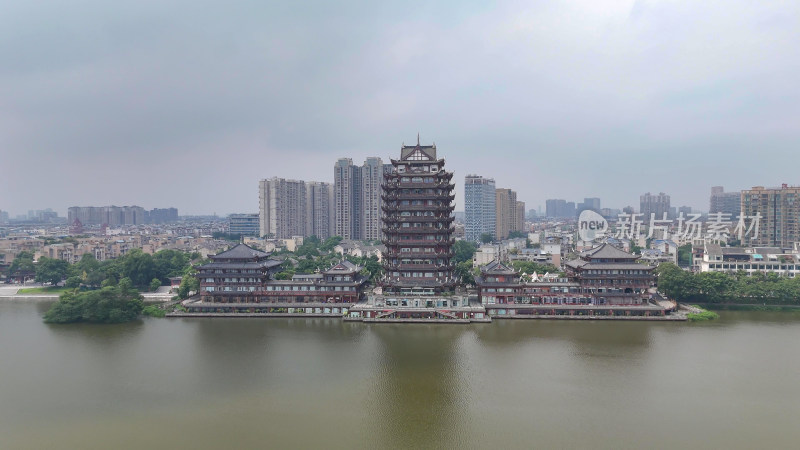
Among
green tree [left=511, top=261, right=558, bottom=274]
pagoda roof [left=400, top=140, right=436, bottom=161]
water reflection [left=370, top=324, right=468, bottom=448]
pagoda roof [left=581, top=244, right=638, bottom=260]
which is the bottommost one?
water reflection [left=370, top=324, right=468, bottom=448]

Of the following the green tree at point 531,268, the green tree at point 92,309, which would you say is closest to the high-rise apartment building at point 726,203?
the green tree at point 531,268

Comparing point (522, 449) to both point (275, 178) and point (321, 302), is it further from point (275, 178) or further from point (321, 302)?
point (275, 178)

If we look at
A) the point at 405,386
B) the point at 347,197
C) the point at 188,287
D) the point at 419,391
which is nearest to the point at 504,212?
the point at 347,197

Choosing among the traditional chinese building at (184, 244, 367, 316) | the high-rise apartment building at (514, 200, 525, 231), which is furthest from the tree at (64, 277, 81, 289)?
the high-rise apartment building at (514, 200, 525, 231)

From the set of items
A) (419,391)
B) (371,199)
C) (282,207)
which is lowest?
(419,391)

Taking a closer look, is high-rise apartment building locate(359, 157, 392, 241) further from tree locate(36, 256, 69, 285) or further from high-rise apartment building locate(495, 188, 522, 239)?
tree locate(36, 256, 69, 285)

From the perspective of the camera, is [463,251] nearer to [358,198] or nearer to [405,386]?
[358,198]
